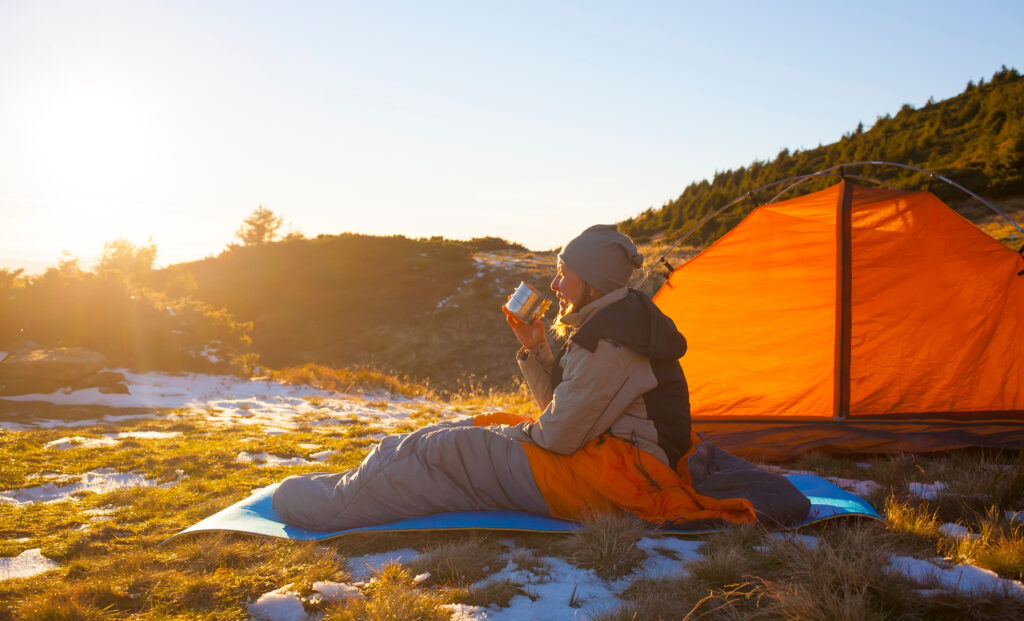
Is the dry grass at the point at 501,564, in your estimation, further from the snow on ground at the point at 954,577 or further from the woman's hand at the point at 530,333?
the woman's hand at the point at 530,333

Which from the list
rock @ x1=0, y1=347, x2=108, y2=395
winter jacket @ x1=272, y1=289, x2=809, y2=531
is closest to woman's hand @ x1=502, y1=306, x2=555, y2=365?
winter jacket @ x1=272, y1=289, x2=809, y2=531

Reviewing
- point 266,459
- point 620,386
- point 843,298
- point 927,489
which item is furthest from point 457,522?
point 843,298

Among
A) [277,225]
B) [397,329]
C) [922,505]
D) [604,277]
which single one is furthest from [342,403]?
[277,225]

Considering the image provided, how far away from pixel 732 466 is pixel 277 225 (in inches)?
1341

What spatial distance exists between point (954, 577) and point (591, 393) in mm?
1652

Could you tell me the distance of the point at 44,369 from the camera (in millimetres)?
8984

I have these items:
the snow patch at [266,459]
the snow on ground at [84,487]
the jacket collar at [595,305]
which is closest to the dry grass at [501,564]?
the snow on ground at [84,487]

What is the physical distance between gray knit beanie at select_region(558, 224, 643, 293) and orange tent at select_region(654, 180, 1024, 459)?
2.78 metres

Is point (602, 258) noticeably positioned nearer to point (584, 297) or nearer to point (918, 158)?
point (584, 297)

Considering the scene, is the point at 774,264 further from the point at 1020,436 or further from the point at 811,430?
the point at 1020,436

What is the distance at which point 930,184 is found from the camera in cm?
525

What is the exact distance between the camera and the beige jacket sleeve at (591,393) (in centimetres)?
282

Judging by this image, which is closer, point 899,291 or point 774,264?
point 899,291

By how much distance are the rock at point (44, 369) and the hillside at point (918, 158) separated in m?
15.8
